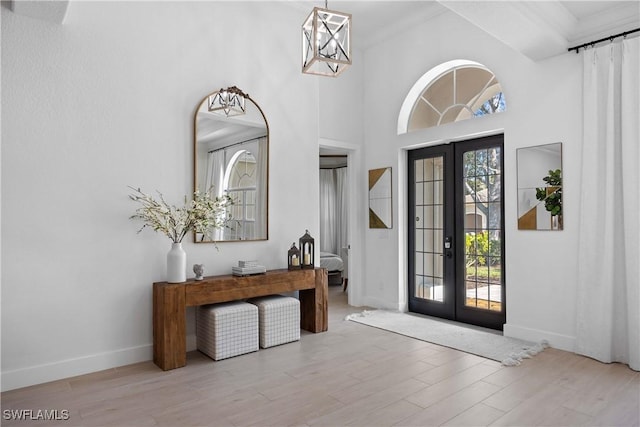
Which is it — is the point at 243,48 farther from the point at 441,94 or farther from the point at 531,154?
the point at 531,154

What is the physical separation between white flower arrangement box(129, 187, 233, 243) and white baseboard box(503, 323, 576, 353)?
10.4 feet

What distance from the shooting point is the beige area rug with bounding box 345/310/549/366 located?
12.1 ft

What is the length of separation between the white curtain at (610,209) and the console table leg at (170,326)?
11.5 feet

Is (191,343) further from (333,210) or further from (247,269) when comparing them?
(333,210)

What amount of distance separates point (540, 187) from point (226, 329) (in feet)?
10.8

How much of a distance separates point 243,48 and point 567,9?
10.1 ft

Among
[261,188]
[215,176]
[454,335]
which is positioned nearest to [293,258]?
[261,188]

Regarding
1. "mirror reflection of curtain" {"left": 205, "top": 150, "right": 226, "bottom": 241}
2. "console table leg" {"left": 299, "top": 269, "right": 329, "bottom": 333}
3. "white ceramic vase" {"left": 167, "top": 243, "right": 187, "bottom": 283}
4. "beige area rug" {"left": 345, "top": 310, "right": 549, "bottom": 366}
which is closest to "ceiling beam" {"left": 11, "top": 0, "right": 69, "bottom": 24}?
"mirror reflection of curtain" {"left": 205, "top": 150, "right": 226, "bottom": 241}

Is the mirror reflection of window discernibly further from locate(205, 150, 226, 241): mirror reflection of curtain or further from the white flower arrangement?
the white flower arrangement

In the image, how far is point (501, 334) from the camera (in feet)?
14.2

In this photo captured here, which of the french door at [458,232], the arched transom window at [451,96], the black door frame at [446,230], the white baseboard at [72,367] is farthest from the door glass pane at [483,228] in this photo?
the white baseboard at [72,367]

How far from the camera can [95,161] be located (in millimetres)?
3361

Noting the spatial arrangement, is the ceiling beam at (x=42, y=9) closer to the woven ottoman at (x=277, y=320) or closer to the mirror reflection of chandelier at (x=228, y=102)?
the mirror reflection of chandelier at (x=228, y=102)

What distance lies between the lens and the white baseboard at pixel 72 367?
2.98 m
